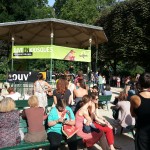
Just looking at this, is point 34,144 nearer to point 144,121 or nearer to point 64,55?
point 144,121

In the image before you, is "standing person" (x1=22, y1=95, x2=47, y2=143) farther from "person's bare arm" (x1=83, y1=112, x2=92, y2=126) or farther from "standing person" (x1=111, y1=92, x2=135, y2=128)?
"standing person" (x1=111, y1=92, x2=135, y2=128)

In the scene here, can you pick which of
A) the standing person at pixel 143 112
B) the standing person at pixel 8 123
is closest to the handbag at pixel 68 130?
the standing person at pixel 8 123

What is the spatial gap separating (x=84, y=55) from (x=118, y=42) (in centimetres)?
2023

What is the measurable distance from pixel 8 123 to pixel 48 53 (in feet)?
32.4

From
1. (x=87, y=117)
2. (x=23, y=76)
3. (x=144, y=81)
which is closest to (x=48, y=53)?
(x=23, y=76)

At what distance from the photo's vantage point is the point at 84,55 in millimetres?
16594

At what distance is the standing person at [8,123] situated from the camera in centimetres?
589

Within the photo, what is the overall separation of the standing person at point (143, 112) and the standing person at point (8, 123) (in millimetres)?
2687

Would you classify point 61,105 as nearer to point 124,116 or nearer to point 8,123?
point 8,123

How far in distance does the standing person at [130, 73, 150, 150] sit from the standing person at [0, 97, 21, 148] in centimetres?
269

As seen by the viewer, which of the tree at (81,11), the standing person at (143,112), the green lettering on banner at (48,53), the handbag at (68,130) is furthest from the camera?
the tree at (81,11)

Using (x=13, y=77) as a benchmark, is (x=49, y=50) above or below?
above

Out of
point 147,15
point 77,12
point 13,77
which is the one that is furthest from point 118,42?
point 13,77

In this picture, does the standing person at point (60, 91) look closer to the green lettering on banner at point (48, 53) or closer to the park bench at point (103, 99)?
the park bench at point (103, 99)
